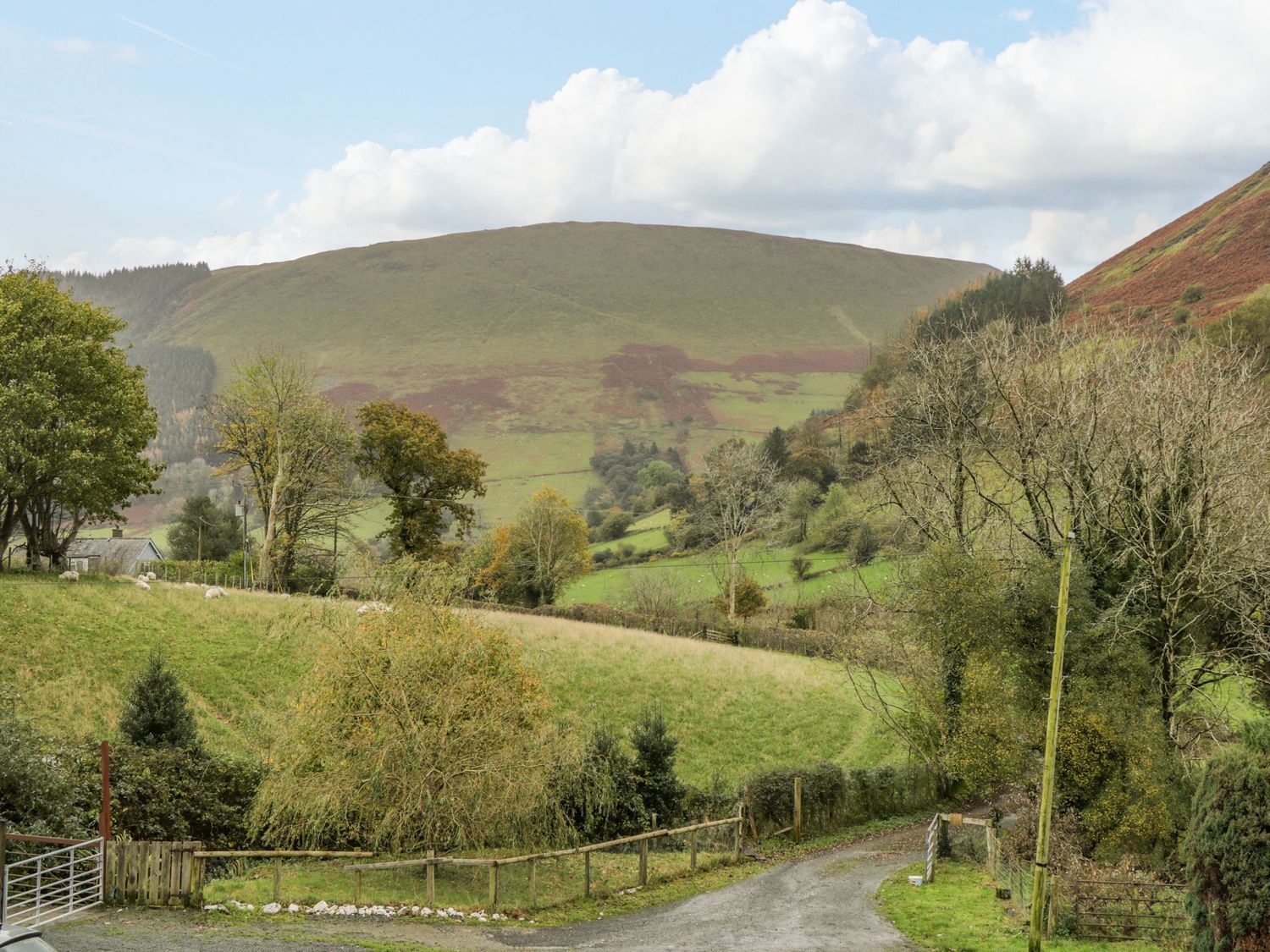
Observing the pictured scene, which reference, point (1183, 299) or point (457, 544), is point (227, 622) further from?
point (1183, 299)

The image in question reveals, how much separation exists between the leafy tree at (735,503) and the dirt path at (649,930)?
47176 millimetres

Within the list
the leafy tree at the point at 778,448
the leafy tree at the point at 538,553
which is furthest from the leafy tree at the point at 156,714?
the leafy tree at the point at 778,448

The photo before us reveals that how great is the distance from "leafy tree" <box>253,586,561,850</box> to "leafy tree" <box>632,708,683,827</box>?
19.3ft

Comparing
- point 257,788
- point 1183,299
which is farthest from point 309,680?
point 1183,299

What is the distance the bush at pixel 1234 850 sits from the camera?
19.2 m

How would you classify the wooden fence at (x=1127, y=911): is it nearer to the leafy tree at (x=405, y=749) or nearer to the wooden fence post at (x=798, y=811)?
the wooden fence post at (x=798, y=811)

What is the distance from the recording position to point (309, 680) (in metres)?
26.7

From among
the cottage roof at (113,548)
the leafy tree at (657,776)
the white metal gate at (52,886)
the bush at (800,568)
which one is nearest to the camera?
the white metal gate at (52,886)

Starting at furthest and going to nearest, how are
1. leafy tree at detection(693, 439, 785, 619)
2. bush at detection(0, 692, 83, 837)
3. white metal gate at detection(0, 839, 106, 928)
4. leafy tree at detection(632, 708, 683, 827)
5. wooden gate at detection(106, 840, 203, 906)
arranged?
leafy tree at detection(693, 439, 785, 619) < leafy tree at detection(632, 708, 683, 827) < bush at detection(0, 692, 83, 837) < wooden gate at detection(106, 840, 203, 906) < white metal gate at detection(0, 839, 106, 928)

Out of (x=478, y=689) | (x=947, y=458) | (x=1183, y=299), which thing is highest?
(x=1183, y=299)

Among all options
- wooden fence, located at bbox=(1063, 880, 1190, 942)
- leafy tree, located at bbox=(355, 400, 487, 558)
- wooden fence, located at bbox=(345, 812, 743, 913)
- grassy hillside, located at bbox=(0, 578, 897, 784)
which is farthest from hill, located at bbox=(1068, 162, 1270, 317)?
wooden fence, located at bbox=(345, 812, 743, 913)

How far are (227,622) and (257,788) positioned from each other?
64.0 ft

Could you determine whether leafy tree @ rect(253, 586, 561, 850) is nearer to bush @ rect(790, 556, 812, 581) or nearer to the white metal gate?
the white metal gate

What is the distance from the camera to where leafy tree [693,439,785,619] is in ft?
263
